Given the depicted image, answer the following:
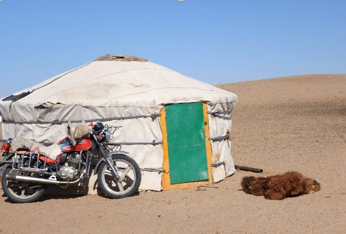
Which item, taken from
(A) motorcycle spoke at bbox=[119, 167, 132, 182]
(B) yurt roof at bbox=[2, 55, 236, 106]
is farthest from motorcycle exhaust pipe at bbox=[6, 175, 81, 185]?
(B) yurt roof at bbox=[2, 55, 236, 106]

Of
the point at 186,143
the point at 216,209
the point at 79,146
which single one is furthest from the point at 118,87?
the point at 216,209

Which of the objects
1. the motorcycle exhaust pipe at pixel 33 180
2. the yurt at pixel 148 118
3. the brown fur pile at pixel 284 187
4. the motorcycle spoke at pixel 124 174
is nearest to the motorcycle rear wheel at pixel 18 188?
the motorcycle exhaust pipe at pixel 33 180

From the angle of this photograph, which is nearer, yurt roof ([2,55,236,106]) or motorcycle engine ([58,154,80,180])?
motorcycle engine ([58,154,80,180])

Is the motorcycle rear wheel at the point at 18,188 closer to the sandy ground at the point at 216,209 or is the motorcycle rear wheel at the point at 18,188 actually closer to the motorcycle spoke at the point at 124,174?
the sandy ground at the point at 216,209

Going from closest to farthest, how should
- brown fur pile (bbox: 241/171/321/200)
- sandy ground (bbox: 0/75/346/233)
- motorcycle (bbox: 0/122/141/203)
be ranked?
sandy ground (bbox: 0/75/346/233) < brown fur pile (bbox: 241/171/321/200) < motorcycle (bbox: 0/122/141/203)

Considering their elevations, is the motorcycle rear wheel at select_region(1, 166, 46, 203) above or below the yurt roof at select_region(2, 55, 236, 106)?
below

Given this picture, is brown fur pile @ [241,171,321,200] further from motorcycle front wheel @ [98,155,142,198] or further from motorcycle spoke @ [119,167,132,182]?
motorcycle spoke @ [119,167,132,182]

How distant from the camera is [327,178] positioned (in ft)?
25.9

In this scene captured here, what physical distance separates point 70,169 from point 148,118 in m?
1.36

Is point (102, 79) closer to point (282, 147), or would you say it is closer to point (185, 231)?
point (185, 231)

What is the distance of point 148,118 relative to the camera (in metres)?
7.19

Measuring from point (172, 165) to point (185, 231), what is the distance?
2.12m

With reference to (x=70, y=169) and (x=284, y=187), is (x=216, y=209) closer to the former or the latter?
(x=284, y=187)

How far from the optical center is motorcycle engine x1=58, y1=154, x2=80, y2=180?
6.60 m
